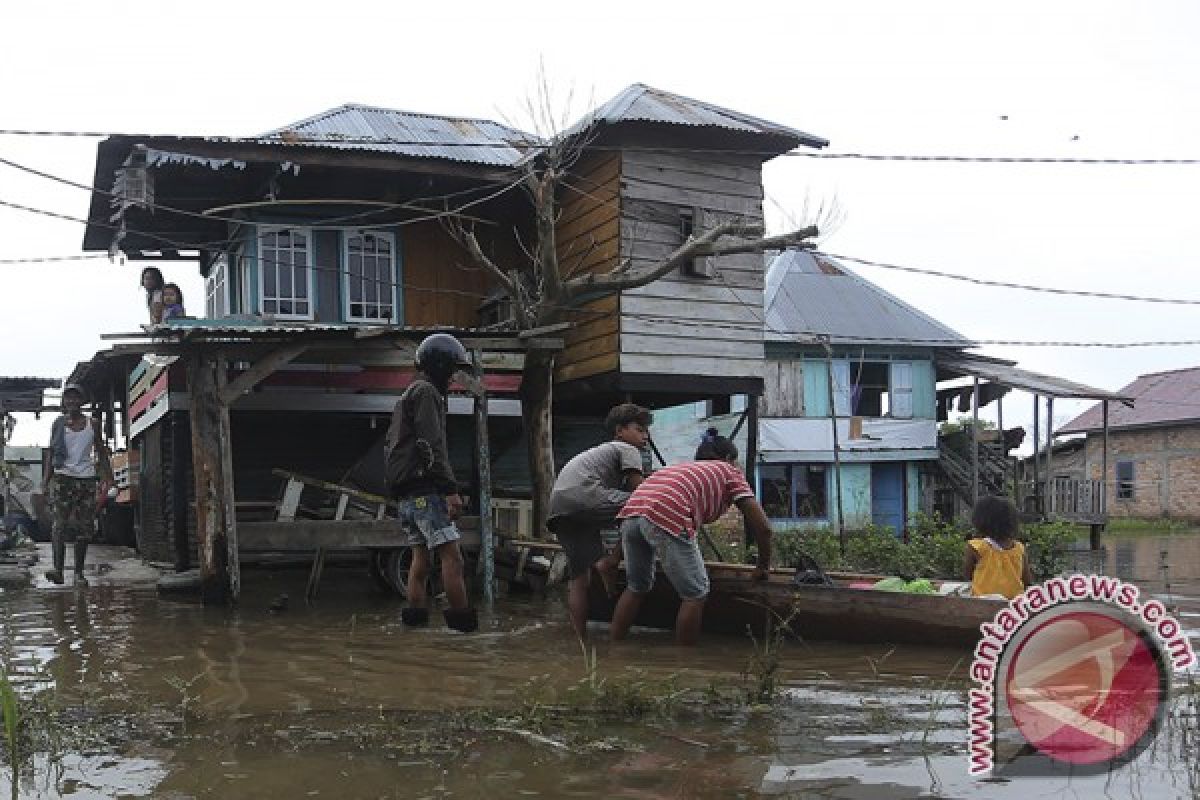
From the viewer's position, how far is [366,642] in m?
8.02

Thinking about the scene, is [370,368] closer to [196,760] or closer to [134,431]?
[134,431]

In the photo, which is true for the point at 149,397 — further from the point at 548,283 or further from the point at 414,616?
the point at 414,616

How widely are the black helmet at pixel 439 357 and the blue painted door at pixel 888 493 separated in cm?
2150

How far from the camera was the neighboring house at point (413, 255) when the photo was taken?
13.5 m

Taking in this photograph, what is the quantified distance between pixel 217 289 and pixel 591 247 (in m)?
5.76

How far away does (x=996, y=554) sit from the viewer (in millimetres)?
7086

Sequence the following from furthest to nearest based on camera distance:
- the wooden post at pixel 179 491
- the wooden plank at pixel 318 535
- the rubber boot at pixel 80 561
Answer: the wooden post at pixel 179 491 < the rubber boot at pixel 80 561 < the wooden plank at pixel 318 535

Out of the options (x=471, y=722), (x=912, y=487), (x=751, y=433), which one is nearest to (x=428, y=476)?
(x=471, y=722)

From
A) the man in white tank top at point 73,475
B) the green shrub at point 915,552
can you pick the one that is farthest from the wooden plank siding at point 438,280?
the green shrub at point 915,552

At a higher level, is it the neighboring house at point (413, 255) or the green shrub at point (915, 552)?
the neighboring house at point (413, 255)

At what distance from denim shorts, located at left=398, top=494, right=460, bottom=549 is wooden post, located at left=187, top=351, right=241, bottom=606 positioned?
137 inches

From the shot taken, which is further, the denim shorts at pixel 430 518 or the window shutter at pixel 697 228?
the window shutter at pixel 697 228

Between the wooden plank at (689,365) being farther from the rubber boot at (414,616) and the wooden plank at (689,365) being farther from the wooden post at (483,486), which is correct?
the rubber boot at (414,616)

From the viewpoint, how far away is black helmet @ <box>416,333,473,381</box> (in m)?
7.53
